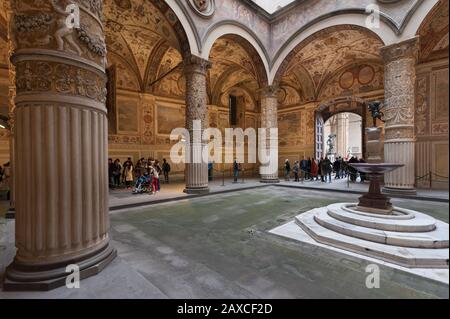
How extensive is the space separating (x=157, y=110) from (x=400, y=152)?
39.9ft

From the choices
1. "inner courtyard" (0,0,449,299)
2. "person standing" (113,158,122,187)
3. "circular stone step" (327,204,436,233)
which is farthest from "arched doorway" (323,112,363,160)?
"circular stone step" (327,204,436,233)

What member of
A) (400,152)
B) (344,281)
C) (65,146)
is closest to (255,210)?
(344,281)

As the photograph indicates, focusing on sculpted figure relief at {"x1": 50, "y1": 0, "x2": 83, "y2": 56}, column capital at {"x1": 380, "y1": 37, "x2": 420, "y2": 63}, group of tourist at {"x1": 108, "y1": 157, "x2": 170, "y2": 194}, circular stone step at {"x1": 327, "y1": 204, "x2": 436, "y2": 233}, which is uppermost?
column capital at {"x1": 380, "y1": 37, "x2": 420, "y2": 63}

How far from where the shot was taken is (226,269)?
9.03 ft

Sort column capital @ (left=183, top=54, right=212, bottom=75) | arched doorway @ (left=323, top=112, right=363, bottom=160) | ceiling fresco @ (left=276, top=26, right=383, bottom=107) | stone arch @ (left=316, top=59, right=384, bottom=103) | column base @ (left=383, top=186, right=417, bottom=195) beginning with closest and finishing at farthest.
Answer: column base @ (left=383, top=186, right=417, bottom=195), column capital @ (left=183, top=54, right=212, bottom=75), ceiling fresco @ (left=276, top=26, right=383, bottom=107), stone arch @ (left=316, top=59, right=384, bottom=103), arched doorway @ (left=323, top=112, right=363, bottom=160)

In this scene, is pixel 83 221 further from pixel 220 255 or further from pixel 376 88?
pixel 376 88

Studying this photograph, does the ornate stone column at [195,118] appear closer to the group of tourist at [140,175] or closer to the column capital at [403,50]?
the group of tourist at [140,175]

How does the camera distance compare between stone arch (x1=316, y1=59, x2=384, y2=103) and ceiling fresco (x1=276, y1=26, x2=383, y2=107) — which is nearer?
ceiling fresco (x1=276, y1=26, x2=383, y2=107)

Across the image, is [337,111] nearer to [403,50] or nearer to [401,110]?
[403,50]

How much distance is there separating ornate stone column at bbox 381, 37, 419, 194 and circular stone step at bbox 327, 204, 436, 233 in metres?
4.65

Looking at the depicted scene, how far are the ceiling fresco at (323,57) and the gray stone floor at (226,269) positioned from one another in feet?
33.2

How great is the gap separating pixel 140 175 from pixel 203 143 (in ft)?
12.6

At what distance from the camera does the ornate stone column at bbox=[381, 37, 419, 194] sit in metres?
7.74

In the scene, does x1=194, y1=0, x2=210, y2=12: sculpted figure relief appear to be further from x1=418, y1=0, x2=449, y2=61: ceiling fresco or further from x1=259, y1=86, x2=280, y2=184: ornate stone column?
x1=418, y1=0, x2=449, y2=61: ceiling fresco
